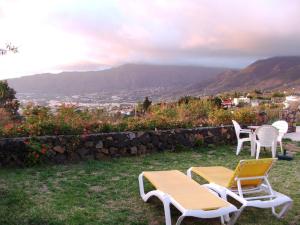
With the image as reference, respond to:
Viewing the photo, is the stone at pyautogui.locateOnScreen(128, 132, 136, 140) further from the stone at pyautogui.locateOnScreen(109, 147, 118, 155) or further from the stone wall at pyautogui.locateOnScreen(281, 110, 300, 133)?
the stone wall at pyautogui.locateOnScreen(281, 110, 300, 133)

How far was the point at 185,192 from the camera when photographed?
165 inches

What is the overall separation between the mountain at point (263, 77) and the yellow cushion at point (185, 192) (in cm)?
4981

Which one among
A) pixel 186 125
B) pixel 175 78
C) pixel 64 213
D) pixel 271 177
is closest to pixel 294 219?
pixel 271 177

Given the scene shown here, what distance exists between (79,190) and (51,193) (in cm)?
42

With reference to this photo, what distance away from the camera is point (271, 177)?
6398mm

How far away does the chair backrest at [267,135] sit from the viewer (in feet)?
26.8

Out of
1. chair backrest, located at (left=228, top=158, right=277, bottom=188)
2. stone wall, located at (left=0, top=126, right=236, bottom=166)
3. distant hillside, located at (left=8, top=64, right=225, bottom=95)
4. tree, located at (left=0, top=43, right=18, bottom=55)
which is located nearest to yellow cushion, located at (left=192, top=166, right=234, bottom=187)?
chair backrest, located at (left=228, top=158, right=277, bottom=188)

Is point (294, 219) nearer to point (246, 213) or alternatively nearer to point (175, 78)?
point (246, 213)

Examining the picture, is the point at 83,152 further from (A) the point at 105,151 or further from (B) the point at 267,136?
(B) the point at 267,136

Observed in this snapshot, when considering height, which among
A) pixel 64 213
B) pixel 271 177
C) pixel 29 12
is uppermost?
pixel 29 12

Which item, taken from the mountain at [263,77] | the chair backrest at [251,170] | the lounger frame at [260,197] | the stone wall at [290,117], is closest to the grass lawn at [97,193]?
the lounger frame at [260,197]

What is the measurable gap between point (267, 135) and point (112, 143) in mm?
3690

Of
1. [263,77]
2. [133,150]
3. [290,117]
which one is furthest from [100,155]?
[263,77]

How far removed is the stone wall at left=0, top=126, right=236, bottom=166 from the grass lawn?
0.39m
